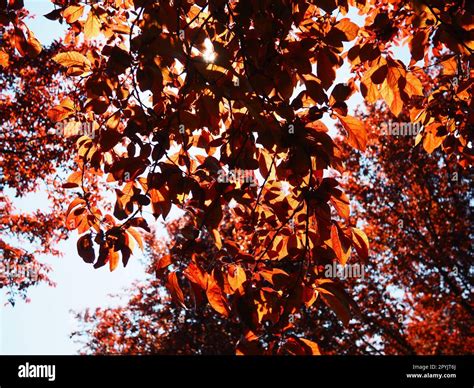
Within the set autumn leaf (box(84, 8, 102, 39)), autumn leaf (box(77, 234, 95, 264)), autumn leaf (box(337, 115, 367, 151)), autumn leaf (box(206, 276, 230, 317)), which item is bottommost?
autumn leaf (box(206, 276, 230, 317))

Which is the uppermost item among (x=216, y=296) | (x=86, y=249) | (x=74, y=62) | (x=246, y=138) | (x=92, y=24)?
(x=92, y=24)

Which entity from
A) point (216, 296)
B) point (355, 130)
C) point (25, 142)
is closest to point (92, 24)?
point (355, 130)

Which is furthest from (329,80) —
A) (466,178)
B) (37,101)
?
(466,178)

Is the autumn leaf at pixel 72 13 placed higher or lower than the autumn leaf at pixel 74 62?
higher

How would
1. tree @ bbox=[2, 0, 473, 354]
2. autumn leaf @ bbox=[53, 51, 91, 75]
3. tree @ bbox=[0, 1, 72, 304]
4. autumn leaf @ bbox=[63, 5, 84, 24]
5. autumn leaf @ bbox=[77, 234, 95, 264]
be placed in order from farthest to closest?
tree @ bbox=[0, 1, 72, 304] < autumn leaf @ bbox=[63, 5, 84, 24] < autumn leaf @ bbox=[53, 51, 91, 75] < autumn leaf @ bbox=[77, 234, 95, 264] < tree @ bbox=[2, 0, 473, 354]

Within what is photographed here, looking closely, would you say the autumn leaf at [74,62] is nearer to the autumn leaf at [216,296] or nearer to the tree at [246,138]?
the tree at [246,138]

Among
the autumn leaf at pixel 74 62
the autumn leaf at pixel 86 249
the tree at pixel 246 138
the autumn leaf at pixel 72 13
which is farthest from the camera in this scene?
the autumn leaf at pixel 72 13

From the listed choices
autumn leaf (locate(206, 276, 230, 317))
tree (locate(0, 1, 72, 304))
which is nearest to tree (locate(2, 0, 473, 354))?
autumn leaf (locate(206, 276, 230, 317))

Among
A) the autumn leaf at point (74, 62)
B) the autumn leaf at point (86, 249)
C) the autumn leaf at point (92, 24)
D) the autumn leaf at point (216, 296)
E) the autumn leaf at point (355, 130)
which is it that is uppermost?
the autumn leaf at point (92, 24)

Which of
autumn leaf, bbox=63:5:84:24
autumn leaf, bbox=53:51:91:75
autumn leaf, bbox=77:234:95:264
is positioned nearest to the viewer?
autumn leaf, bbox=77:234:95:264

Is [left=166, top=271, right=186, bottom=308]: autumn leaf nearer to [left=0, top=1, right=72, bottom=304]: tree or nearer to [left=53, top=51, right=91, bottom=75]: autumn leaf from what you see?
[left=53, top=51, right=91, bottom=75]: autumn leaf

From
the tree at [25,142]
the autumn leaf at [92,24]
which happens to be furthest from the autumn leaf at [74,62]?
the tree at [25,142]

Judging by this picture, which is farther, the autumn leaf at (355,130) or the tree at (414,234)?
the tree at (414,234)

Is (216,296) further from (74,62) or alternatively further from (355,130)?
(74,62)
